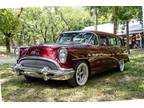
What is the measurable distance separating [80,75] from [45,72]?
437mm

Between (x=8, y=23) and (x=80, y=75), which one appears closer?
(x=8, y=23)

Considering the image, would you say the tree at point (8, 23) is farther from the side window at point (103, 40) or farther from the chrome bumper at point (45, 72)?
the side window at point (103, 40)

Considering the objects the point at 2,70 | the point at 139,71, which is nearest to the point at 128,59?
the point at 139,71

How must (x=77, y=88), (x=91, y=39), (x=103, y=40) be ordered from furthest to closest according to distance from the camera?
(x=103, y=40)
(x=91, y=39)
(x=77, y=88)

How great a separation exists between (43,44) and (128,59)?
0.98 m

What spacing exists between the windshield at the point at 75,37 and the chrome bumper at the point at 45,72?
29 centimetres

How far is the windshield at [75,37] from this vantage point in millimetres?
3783

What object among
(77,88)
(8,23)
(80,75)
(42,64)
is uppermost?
(8,23)

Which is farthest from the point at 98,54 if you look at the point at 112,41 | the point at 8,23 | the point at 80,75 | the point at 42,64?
the point at 8,23

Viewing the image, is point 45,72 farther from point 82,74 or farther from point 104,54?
point 104,54

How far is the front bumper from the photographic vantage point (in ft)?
12.3

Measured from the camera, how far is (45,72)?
3.73 meters

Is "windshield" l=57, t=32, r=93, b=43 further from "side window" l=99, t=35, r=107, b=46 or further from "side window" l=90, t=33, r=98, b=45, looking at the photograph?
"side window" l=99, t=35, r=107, b=46
